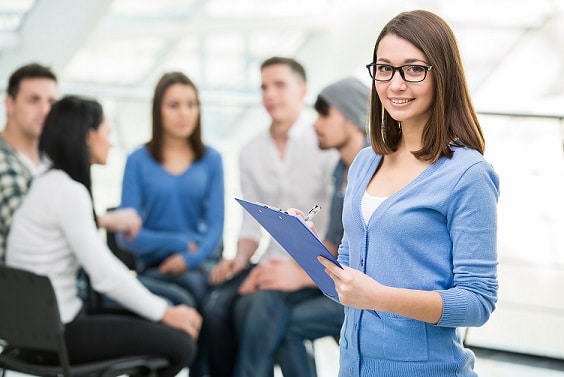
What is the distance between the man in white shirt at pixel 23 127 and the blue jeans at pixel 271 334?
2.97 ft

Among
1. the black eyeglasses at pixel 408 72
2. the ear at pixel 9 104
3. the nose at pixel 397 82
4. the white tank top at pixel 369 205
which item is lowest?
the white tank top at pixel 369 205

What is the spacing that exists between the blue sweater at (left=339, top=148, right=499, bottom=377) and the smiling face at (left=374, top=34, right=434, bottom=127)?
0.11m

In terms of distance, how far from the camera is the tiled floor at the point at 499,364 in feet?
13.1

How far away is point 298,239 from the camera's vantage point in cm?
171

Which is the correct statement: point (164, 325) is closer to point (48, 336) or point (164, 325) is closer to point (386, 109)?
point (48, 336)

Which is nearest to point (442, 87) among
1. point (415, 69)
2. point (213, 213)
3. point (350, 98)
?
point (415, 69)

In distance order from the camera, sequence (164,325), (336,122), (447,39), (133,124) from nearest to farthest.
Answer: (447,39), (164,325), (336,122), (133,124)

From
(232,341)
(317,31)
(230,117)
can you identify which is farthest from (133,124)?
(317,31)

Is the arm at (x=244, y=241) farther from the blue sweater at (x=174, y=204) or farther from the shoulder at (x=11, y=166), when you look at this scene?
the shoulder at (x=11, y=166)

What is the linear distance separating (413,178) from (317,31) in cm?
1353

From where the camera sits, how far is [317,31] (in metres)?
15.1

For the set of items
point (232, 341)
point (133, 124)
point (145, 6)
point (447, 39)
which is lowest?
point (232, 341)

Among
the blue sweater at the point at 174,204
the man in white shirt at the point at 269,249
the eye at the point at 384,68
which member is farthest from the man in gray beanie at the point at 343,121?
the eye at the point at 384,68

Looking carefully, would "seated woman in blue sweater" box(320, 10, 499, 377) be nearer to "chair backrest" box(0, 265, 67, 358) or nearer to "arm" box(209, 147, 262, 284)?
"chair backrest" box(0, 265, 67, 358)
